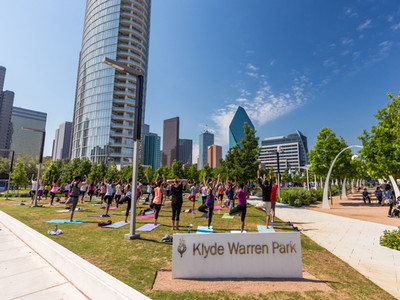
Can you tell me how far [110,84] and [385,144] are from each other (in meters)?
74.7

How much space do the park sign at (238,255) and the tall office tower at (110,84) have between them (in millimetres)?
68178

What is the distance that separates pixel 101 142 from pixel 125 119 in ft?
37.3

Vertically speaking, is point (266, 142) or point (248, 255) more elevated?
point (266, 142)

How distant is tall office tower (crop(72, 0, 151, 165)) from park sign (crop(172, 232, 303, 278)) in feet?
224

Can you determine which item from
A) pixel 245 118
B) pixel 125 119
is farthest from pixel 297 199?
pixel 245 118

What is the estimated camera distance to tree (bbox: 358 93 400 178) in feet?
51.3

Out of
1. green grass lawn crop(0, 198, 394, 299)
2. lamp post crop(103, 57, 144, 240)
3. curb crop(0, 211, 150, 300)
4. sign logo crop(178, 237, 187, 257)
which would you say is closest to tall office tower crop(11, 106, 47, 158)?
lamp post crop(103, 57, 144, 240)

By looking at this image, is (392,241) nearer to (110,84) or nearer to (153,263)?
(153,263)

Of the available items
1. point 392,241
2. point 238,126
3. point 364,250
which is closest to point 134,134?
point 364,250

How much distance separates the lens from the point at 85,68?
2968 inches

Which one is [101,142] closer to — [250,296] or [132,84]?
[132,84]

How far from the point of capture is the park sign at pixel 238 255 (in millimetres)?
4277

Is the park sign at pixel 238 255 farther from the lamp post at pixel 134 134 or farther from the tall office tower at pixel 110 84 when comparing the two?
the tall office tower at pixel 110 84

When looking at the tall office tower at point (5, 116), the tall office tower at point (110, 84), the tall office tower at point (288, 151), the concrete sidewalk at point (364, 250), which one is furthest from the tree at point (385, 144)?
the tall office tower at point (5, 116)
